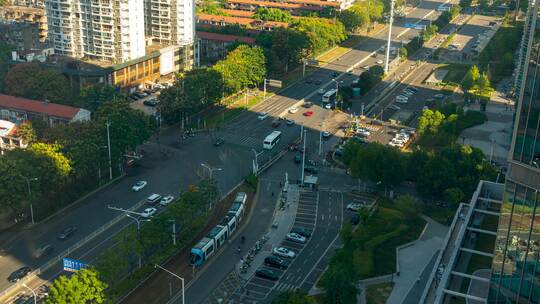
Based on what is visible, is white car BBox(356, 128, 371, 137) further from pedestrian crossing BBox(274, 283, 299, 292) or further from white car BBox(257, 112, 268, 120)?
pedestrian crossing BBox(274, 283, 299, 292)

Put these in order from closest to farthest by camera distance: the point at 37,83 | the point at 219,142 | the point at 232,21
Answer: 1. the point at 219,142
2. the point at 37,83
3. the point at 232,21

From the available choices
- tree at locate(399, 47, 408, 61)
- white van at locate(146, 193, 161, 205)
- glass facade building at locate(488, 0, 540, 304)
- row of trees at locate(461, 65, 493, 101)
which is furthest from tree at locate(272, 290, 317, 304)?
tree at locate(399, 47, 408, 61)

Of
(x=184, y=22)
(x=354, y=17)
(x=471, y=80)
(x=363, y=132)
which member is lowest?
(x=363, y=132)

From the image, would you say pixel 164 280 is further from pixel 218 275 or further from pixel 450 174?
pixel 450 174

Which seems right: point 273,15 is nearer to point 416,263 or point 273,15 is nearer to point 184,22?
point 184,22

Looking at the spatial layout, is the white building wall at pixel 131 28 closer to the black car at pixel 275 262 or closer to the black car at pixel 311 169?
the black car at pixel 311 169

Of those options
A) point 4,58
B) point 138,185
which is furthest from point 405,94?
point 4,58

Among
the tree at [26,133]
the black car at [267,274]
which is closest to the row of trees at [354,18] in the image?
the tree at [26,133]
